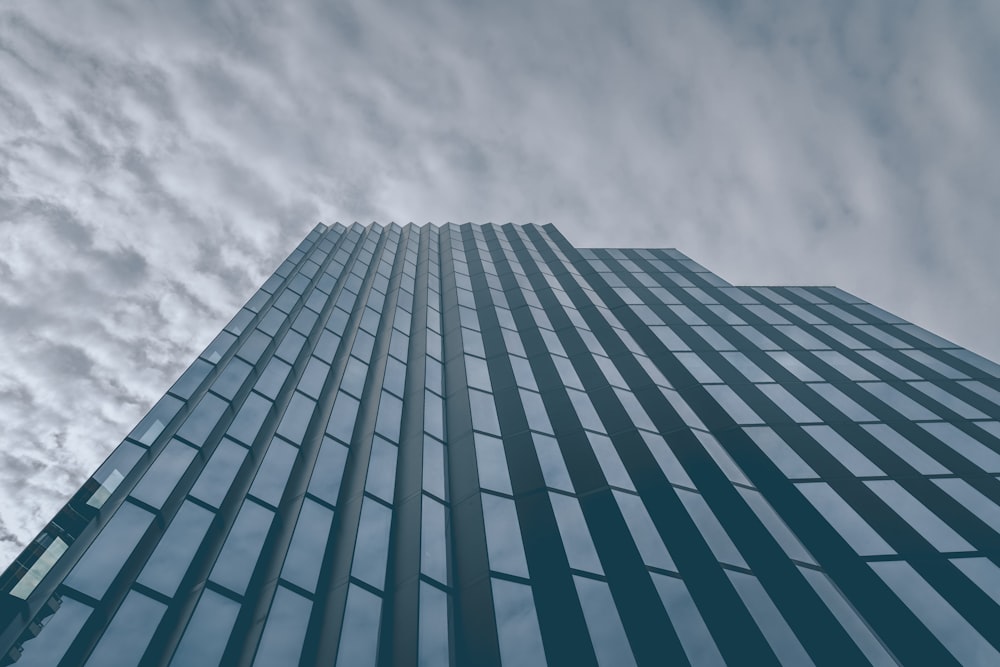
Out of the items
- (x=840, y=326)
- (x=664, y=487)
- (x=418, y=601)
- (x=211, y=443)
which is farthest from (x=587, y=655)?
(x=840, y=326)

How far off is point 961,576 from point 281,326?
23.5 m

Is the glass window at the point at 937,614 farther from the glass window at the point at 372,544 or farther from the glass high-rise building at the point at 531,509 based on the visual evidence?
the glass window at the point at 372,544

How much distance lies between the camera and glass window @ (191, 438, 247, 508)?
13156 millimetres

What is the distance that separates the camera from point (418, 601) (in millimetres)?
10352

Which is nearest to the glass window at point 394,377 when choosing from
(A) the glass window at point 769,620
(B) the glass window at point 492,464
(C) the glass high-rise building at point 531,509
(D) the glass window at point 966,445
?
(C) the glass high-rise building at point 531,509

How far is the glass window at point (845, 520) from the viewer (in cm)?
1266

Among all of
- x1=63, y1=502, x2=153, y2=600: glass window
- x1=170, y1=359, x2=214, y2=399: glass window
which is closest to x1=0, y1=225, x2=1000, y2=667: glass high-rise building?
x1=63, y1=502, x2=153, y2=600: glass window

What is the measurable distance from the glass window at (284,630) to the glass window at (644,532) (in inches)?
273

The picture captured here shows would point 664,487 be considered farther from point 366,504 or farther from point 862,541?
point 366,504

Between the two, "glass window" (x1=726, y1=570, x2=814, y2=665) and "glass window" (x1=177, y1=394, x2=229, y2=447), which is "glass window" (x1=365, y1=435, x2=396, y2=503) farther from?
"glass window" (x1=726, y1=570, x2=814, y2=665)

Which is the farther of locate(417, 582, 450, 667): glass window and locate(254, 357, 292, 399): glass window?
locate(254, 357, 292, 399): glass window

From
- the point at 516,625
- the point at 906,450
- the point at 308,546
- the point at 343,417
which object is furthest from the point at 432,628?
the point at 906,450

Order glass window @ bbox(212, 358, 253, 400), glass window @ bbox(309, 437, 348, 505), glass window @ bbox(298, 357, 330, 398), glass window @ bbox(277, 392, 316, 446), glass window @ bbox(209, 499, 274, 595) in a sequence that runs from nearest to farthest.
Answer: glass window @ bbox(209, 499, 274, 595) → glass window @ bbox(309, 437, 348, 505) → glass window @ bbox(277, 392, 316, 446) → glass window @ bbox(212, 358, 253, 400) → glass window @ bbox(298, 357, 330, 398)

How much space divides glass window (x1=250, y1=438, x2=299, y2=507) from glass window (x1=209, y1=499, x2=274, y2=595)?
43cm
